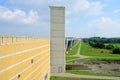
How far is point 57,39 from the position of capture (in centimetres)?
4784

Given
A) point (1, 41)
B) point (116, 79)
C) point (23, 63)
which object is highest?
point (1, 41)

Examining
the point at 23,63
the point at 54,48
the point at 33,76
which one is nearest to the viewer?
the point at 23,63

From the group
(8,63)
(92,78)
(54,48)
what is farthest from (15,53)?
(54,48)

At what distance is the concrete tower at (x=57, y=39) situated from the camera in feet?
157

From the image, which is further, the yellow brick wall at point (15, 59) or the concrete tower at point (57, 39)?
the concrete tower at point (57, 39)

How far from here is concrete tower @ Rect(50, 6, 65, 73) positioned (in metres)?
47.8

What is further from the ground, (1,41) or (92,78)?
(1,41)

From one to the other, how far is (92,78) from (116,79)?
3.56 metres

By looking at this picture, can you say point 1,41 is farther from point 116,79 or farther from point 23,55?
point 116,79

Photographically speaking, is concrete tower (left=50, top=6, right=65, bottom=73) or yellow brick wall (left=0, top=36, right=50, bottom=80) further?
concrete tower (left=50, top=6, right=65, bottom=73)

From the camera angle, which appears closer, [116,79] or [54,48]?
[116,79]

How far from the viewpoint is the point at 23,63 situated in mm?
21469

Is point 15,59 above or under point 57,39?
under

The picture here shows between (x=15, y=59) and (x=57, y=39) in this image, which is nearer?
(x=15, y=59)
